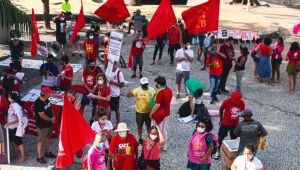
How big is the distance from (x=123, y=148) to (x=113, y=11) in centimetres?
664

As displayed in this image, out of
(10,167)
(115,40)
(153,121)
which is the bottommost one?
(10,167)

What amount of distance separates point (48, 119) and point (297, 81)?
9187 millimetres

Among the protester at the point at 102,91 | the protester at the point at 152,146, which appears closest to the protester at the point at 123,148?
the protester at the point at 152,146

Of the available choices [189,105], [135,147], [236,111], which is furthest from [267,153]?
[135,147]

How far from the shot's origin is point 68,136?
24.9 feet

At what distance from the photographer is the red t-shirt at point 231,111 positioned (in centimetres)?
929

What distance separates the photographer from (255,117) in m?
12.3

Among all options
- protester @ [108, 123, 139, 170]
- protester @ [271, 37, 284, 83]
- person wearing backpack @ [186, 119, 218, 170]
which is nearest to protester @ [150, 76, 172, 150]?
person wearing backpack @ [186, 119, 218, 170]

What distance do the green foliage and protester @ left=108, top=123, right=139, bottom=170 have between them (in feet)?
19.6

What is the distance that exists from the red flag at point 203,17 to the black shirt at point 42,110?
418cm

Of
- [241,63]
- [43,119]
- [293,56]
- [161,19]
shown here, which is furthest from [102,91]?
[293,56]

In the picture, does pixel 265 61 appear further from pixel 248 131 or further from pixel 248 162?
pixel 248 162

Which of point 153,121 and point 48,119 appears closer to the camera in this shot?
point 48,119

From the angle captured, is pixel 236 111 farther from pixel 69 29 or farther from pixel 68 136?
pixel 69 29
